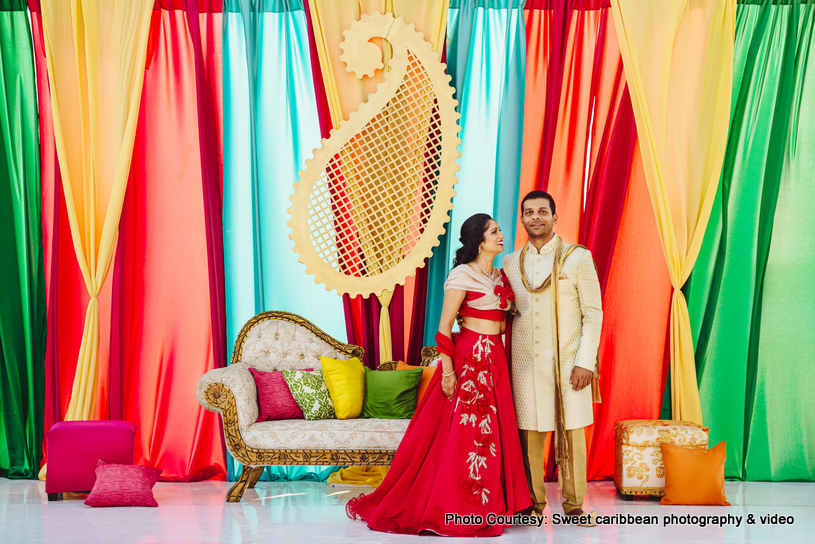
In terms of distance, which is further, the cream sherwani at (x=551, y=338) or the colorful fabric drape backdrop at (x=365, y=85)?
the colorful fabric drape backdrop at (x=365, y=85)

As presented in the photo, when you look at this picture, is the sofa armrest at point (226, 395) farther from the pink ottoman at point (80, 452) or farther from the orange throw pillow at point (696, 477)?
the orange throw pillow at point (696, 477)

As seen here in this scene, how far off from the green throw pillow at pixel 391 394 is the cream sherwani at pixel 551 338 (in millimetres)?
669

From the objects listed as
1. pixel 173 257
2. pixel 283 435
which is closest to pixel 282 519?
pixel 283 435

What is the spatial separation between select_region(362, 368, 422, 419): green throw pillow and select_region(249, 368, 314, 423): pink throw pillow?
1.27ft

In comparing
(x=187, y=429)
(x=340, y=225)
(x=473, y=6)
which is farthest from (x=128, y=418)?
(x=473, y=6)

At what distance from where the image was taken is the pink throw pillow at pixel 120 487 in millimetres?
3217

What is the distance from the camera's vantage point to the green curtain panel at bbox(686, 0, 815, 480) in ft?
13.0

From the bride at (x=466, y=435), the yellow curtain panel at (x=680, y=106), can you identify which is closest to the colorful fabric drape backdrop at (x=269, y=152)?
the bride at (x=466, y=435)

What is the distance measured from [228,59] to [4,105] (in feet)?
4.78

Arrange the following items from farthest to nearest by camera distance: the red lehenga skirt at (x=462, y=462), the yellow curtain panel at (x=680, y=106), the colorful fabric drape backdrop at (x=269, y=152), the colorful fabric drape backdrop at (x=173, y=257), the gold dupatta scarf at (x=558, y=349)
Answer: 1. the colorful fabric drape backdrop at (x=269, y=152)
2. the colorful fabric drape backdrop at (x=173, y=257)
3. the yellow curtain panel at (x=680, y=106)
4. the gold dupatta scarf at (x=558, y=349)
5. the red lehenga skirt at (x=462, y=462)

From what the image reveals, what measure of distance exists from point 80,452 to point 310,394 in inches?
49.6

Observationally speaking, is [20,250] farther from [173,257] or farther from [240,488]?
[240,488]

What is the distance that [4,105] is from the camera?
159 inches

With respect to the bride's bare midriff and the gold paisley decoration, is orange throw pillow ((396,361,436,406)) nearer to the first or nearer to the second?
the gold paisley decoration
